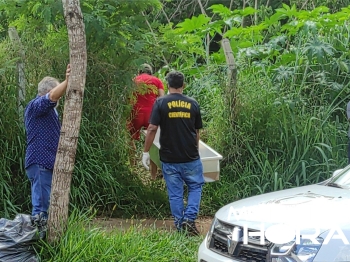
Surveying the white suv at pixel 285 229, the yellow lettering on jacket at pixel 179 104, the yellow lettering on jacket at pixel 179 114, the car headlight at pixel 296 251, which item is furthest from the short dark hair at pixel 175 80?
the car headlight at pixel 296 251

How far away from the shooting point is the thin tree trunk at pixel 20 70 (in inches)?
294

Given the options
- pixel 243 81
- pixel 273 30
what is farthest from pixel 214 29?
pixel 243 81

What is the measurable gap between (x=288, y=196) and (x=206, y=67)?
18.0 feet

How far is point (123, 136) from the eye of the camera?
26.5 ft

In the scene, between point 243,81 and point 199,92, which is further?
point 199,92

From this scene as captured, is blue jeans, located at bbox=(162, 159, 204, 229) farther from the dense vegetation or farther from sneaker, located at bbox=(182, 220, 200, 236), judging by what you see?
the dense vegetation

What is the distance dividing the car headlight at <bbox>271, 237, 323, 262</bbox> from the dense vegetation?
3.80 m

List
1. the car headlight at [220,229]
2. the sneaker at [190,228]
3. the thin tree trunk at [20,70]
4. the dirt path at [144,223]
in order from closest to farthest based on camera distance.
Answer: the car headlight at [220,229] → the sneaker at [190,228] → the dirt path at [144,223] → the thin tree trunk at [20,70]

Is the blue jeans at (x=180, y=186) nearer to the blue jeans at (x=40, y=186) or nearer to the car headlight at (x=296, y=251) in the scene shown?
the blue jeans at (x=40, y=186)

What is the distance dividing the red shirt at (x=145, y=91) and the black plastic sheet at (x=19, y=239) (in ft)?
10.6

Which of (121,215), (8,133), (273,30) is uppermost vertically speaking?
(273,30)

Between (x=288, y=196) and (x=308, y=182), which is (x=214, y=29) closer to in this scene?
(x=308, y=182)

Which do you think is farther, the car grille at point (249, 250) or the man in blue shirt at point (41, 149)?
the man in blue shirt at point (41, 149)

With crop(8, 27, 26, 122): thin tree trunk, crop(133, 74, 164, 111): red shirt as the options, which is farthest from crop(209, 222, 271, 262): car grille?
crop(133, 74, 164, 111): red shirt
